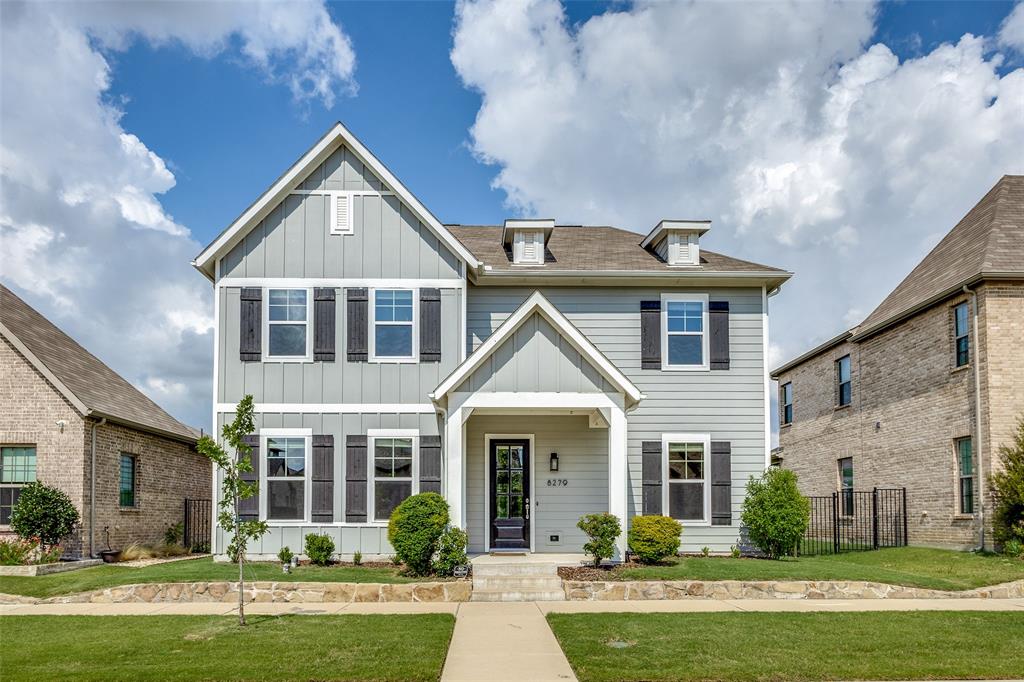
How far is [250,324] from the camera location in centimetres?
1816

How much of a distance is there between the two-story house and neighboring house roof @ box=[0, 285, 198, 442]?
366cm

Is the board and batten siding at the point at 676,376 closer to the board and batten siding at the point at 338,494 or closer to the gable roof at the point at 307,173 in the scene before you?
the gable roof at the point at 307,173

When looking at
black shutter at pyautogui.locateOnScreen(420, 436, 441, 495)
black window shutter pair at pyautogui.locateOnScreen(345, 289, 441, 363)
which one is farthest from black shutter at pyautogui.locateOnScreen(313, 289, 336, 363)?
black shutter at pyautogui.locateOnScreen(420, 436, 441, 495)

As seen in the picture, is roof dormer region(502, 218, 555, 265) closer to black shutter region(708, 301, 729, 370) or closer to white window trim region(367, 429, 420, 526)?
black shutter region(708, 301, 729, 370)

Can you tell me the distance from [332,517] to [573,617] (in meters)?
6.81

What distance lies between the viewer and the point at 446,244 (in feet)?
60.1

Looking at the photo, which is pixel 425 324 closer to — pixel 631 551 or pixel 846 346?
pixel 631 551

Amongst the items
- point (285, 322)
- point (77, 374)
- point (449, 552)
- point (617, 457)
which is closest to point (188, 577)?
point (449, 552)

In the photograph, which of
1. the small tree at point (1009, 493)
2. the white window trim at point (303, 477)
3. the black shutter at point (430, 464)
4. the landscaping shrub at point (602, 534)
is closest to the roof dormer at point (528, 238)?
the black shutter at point (430, 464)

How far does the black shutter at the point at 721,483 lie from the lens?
18703 mm

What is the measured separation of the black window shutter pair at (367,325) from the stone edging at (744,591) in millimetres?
5579

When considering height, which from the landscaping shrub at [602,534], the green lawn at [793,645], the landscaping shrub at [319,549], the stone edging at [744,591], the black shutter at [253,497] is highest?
the black shutter at [253,497]

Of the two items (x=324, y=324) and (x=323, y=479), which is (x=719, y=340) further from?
(x=323, y=479)

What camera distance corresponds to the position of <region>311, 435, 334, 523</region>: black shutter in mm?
17734
